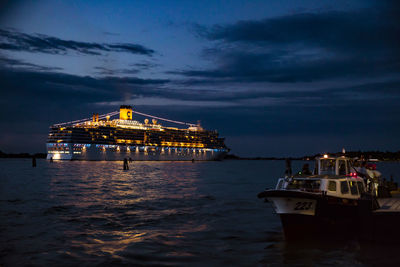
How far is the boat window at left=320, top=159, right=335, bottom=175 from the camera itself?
60.7 ft

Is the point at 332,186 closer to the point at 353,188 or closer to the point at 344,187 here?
the point at 344,187

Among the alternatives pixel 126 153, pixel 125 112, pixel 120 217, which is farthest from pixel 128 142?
pixel 120 217

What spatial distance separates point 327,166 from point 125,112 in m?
175

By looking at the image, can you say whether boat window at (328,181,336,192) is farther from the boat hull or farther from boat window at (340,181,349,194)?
the boat hull

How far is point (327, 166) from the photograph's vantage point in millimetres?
18656

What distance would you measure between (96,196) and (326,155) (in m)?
18.9

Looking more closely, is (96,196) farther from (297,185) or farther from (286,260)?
(286,260)

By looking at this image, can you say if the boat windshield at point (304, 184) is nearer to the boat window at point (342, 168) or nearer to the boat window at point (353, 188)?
the boat window at point (353, 188)

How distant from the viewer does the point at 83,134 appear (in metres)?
146

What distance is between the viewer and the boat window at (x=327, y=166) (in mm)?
18516

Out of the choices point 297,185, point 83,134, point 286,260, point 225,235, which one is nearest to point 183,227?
point 225,235

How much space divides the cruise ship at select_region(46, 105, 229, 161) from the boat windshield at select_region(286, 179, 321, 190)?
131479 mm

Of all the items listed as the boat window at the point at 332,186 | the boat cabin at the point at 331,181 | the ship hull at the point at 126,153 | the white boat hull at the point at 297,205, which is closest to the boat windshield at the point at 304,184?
the boat cabin at the point at 331,181

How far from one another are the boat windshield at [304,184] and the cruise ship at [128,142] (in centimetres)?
13148
